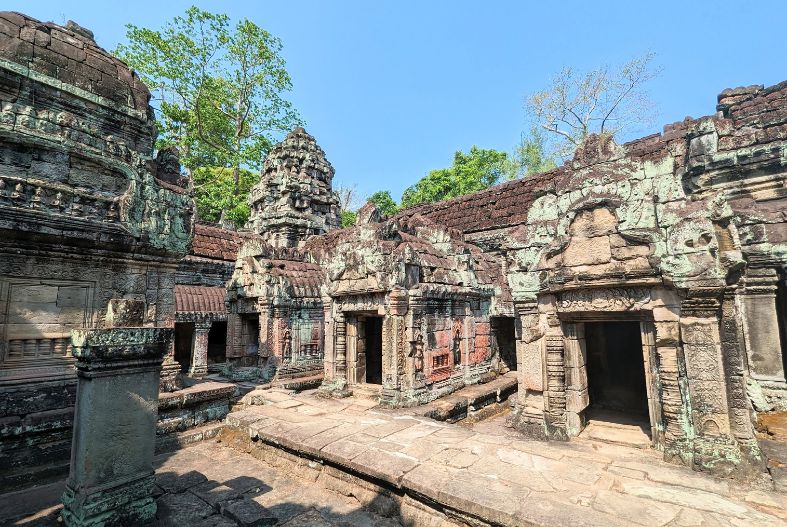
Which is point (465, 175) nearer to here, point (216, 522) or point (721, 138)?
point (721, 138)

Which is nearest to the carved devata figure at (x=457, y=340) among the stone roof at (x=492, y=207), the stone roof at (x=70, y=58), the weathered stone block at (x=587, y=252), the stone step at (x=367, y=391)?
the stone step at (x=367, y=391)

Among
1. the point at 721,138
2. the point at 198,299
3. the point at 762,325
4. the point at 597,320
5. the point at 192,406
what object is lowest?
the point at 192,406

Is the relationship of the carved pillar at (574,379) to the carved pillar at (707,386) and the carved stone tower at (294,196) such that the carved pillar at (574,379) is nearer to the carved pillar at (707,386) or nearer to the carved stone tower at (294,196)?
the carved pillar at (707,386)

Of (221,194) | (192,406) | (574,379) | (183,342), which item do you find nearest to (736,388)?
(574,379)

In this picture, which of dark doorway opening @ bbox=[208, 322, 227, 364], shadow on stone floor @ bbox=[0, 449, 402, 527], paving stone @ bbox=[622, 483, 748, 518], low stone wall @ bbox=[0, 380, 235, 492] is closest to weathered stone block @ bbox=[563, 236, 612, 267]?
paving stone @ bbox=[622, 483, 748, 518]

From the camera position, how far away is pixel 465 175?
2747 cm

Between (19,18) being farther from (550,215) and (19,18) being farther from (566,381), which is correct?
(566,381)

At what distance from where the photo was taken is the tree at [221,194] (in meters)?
20.9

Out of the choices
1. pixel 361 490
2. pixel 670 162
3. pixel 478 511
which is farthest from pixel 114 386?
pixel 670 162

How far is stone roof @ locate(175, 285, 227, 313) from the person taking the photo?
505 inches

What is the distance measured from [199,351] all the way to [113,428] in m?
10.2

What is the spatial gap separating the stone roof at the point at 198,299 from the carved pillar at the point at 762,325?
1485 cm

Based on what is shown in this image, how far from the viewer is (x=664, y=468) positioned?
4332mm

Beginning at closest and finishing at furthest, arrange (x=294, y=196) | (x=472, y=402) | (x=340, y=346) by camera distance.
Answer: (x=472, y=402), (x=340, y=346), (x=294, y=196)
